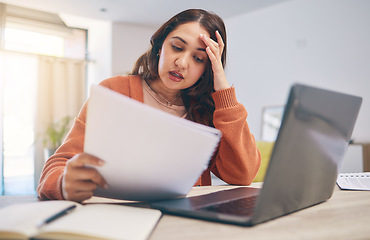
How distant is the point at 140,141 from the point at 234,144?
0.58m

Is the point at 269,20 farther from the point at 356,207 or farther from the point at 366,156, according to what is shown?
the point at 356,207

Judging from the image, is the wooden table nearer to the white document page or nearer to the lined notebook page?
the white document page

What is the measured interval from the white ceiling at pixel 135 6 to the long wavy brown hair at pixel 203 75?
9.94 feet

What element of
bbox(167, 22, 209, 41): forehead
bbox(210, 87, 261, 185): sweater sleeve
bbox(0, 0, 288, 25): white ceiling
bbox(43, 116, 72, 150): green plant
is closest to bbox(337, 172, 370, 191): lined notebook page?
bbox(210, 87, 261, 185): sweater sleeve

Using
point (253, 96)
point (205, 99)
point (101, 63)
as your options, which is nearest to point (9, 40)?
point (101, 63)

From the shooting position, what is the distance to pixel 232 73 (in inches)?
192

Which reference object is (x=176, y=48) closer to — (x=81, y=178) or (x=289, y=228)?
(x=81, y=178)

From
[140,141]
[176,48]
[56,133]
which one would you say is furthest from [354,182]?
[56,133]

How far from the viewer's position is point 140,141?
20.1 inches

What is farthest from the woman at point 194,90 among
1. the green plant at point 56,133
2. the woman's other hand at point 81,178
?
the green plant at point 56,133

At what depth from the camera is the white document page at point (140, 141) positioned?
0.49 m

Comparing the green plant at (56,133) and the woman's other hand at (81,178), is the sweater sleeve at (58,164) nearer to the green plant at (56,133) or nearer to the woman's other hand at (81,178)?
the woman's other hand at (81,178)

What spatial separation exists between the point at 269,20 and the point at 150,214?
4.26 m

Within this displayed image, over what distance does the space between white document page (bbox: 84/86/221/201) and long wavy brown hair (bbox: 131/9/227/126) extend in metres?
0.74
